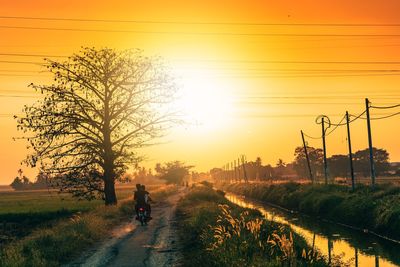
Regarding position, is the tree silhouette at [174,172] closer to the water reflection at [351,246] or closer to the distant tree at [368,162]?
the distant tree at [368,162]

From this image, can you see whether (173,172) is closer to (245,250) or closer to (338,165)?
(338,165)

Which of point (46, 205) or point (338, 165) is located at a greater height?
point (338, 165)

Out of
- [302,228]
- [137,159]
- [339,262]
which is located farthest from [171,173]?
[339,262]

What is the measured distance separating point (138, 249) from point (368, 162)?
178 metres

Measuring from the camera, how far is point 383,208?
88.6 ft

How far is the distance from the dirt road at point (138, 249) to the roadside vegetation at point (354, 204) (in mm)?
11322

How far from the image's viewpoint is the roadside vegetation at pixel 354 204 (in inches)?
1016

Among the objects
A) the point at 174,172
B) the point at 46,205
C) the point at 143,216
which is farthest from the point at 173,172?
the point at 143,216

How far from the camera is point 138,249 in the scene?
1914cm

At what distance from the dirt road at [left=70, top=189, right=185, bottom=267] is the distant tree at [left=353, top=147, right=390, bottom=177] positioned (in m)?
158

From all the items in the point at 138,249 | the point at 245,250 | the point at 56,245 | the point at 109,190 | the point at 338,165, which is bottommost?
the point at 138,249

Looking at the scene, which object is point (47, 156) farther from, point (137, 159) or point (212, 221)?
point (212, 221)

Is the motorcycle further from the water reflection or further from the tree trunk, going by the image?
the tree trunk

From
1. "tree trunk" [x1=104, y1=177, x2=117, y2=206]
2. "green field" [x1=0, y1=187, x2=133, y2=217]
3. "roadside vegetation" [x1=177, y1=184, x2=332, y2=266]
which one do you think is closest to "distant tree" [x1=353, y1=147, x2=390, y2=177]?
"green field" [x1=0, y1=187, x2=133, y2=217]
